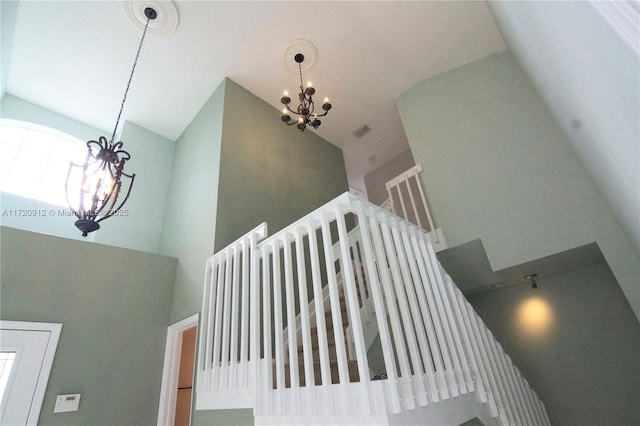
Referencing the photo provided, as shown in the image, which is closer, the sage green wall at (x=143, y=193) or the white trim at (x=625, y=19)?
the white trim at (x=625, y=19)

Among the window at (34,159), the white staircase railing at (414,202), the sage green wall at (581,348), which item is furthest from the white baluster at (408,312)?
the window at (34,159)

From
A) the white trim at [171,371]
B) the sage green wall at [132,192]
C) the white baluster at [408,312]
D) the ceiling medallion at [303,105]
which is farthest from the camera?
the sage green wall at [132,192]

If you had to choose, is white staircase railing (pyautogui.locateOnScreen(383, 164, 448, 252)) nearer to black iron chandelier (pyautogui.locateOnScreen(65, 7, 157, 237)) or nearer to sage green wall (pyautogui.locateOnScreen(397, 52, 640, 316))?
sage green wall (pyautogui.locateOnScreen(397, 52, 640, 316))

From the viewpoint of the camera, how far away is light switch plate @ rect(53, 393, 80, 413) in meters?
2.50

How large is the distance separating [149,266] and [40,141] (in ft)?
9.11

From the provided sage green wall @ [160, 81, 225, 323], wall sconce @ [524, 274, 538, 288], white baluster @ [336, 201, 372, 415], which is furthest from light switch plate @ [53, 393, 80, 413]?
wall sconce @ [524, 274, 538, 288]

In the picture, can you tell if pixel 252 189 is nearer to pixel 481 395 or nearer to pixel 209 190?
pixel 209 190

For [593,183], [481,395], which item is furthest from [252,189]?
[593,183]

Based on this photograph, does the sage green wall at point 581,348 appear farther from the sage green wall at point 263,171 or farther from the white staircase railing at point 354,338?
the sage green wall at point 263,171

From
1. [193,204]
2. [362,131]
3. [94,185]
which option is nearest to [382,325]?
[94,185]

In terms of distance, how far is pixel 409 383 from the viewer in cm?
140

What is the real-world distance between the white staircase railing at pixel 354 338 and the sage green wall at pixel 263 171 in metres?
0.87

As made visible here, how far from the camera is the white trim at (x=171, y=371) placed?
2.97 m

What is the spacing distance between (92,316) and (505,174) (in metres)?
4.57
